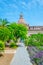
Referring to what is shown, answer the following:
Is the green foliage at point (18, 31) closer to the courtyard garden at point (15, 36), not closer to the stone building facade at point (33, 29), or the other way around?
the courtyard garden at point (15, 36)

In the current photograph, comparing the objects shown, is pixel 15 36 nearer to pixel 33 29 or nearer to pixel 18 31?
pixel 18 31

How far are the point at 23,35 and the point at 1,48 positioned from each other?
64.5 ft

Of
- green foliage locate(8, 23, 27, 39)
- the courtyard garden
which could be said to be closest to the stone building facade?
the courtyard garden

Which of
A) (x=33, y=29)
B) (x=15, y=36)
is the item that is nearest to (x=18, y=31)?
(x=15, y=36)

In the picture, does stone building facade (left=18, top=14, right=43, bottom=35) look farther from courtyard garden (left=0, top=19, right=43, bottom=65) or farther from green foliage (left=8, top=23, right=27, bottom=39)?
green foliage (left=8, top=23, right=27, bottom=39)

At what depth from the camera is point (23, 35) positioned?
40.9 metres

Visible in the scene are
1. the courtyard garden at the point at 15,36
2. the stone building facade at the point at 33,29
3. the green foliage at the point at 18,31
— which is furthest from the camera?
the stone building facade at the point at 33,29

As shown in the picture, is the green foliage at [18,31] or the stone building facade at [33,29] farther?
the stone building facade at [33,29]

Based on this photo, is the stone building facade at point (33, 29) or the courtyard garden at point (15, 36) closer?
the courtyard garden at point (15, 36)

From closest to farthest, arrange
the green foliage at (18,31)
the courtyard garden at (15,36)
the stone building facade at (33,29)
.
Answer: the courtyard garden at (15,36) → the green foliage at (18,31) → the stone building facade at (33,29)

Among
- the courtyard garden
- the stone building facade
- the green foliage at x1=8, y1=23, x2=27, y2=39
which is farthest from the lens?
the stone building facade

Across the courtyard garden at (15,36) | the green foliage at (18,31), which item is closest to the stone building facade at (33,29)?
the courtyard garden at (15,36)

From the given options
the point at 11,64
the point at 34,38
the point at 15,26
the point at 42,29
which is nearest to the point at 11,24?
the point at 15,26

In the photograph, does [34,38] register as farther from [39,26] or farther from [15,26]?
[39,26]
